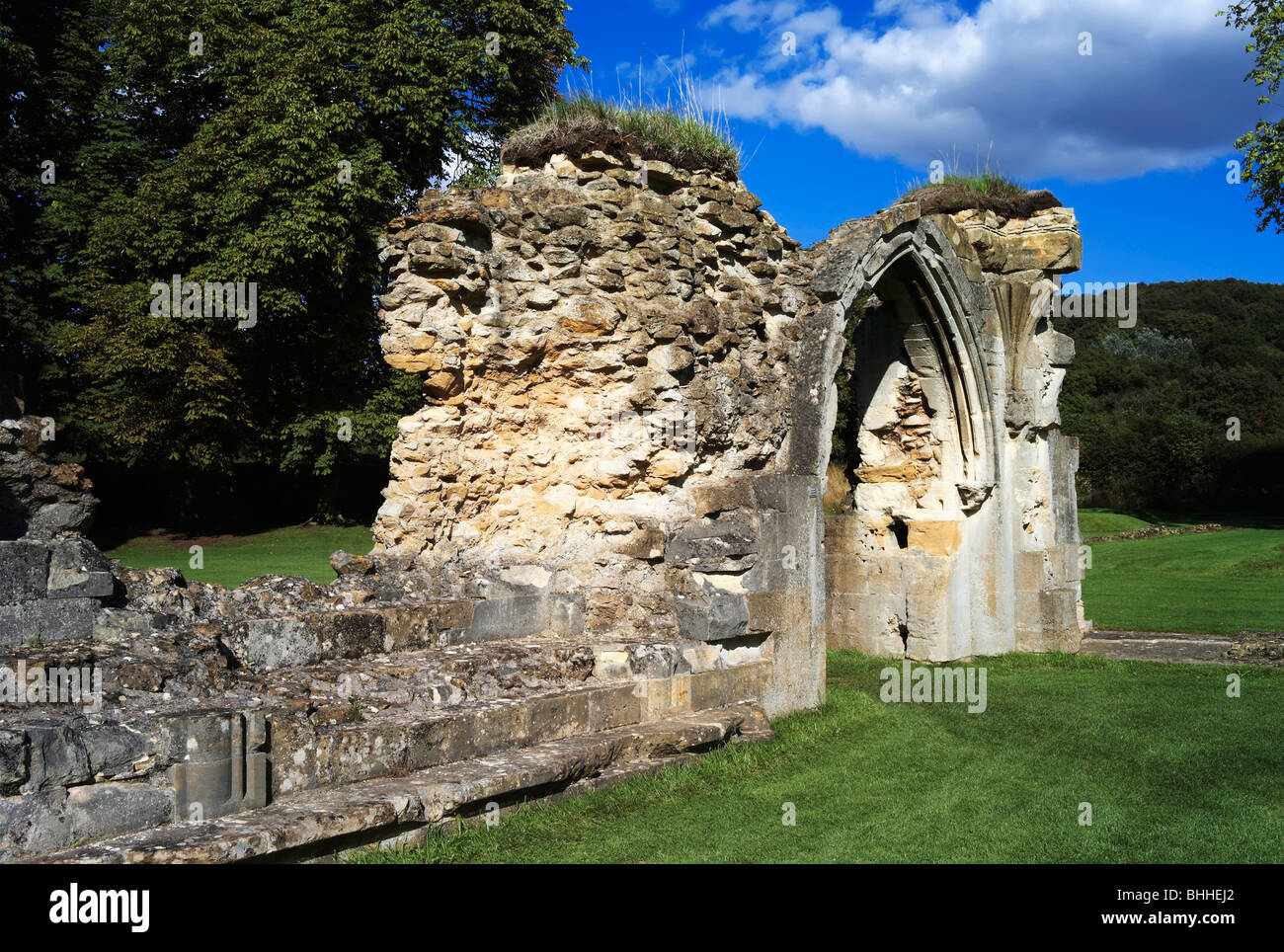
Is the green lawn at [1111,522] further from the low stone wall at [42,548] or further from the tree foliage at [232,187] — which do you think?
the low stone wall at [42,548]

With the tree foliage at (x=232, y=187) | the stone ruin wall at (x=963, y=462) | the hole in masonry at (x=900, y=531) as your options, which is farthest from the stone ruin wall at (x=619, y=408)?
the tree foliage at (x=232, y=187)

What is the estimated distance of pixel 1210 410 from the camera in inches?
1436

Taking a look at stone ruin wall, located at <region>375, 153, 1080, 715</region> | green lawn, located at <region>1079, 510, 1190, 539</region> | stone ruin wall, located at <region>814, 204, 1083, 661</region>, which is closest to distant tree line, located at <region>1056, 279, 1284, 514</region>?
green lawn, located at <region>1079, 510, 1190, 539</region>

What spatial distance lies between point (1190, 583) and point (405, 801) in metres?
16.2

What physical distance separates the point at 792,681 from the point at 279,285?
558 inches

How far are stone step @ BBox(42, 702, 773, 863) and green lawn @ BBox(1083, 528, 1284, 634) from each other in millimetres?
9355

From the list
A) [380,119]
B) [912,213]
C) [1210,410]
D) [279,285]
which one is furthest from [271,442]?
[1210,410]

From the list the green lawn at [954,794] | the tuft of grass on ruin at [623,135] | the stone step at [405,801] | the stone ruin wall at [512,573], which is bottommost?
the green lawn at [954,794]

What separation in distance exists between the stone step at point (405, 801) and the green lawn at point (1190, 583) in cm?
936

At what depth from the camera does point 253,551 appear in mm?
18859

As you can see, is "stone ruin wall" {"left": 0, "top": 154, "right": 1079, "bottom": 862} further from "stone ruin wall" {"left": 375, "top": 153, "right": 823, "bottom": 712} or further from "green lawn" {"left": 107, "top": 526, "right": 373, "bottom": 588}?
"green lawn" {"left": 107, "top": 526, "right": 373, "bottom": 588}

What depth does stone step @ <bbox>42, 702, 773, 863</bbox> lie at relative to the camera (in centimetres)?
356

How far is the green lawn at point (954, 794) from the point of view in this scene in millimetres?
4609
